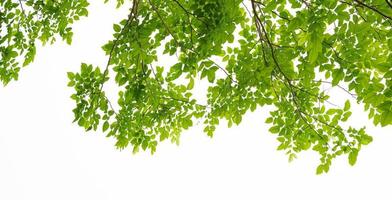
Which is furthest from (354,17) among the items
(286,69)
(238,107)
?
(238,107)

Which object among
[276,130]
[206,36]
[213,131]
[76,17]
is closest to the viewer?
[206,36]

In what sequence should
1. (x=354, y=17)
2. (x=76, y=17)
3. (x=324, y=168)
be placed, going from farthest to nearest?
(x=76, y=17) < (x=324, y=168) < (x=354, y=17)

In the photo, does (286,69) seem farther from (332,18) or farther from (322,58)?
(332,18)

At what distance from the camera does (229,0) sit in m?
3.03

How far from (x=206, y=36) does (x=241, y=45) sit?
Answer: 812 millimetres

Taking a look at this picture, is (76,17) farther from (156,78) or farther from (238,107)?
(238,107)

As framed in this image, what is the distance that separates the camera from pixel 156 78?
13.3 ft

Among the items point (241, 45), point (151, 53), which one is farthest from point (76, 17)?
point (241, 45)

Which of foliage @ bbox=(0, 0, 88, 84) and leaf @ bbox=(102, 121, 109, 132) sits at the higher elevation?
foliage @ bbox=(0, 0, 88, 84)

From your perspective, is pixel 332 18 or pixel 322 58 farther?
pixel 322 58

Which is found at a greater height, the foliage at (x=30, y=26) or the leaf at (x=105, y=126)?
the foliage at (x=30, y=26)

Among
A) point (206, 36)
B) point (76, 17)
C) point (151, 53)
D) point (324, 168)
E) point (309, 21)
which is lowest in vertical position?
point (324, 168)

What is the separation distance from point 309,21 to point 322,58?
646mm

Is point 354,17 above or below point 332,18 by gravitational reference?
above
